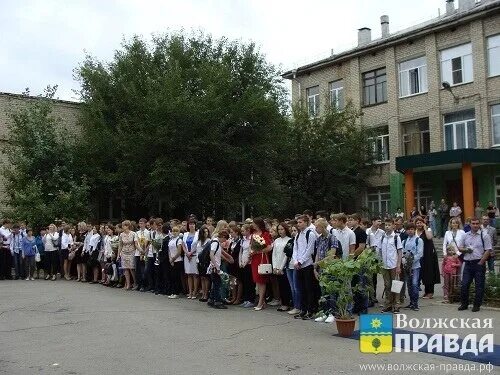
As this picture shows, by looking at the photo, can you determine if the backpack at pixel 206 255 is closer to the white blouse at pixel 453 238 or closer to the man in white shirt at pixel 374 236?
the man in white shirt at pixel 374 236

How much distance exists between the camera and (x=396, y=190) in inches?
1284

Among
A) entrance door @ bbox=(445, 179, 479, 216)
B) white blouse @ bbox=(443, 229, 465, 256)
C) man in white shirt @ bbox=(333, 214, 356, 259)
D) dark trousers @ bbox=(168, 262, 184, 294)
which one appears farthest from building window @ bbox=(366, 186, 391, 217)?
man in white shirt @ bbox=(333, 214, 356, 259)

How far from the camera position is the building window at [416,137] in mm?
32219

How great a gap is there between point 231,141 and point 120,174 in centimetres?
525

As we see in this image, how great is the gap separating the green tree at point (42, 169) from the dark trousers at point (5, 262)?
464 cm

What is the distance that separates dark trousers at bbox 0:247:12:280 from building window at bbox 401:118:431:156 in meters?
21.7

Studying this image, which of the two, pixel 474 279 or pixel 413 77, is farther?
pixel 413 77

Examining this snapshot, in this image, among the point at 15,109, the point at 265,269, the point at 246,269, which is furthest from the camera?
the point at 15,109

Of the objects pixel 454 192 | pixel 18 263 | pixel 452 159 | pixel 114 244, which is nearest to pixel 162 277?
pixel 114 244

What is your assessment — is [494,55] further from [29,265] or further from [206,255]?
[29,265]

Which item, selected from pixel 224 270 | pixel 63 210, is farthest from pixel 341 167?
pixel 224 270

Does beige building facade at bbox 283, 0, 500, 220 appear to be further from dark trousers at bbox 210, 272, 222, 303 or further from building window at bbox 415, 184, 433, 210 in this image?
dark trousers at bbox 210, 272, 222, 303

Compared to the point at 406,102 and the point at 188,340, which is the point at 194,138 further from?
the point at 188,340

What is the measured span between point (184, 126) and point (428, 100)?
46.3 ft
